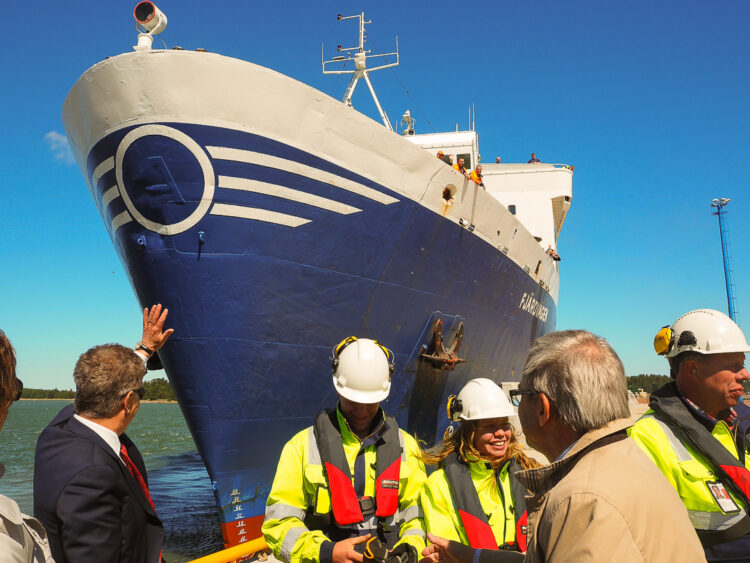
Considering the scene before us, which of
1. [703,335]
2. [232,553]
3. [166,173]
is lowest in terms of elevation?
[232,553]

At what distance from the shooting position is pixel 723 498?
2273 mm

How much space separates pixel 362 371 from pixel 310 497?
0.78 m

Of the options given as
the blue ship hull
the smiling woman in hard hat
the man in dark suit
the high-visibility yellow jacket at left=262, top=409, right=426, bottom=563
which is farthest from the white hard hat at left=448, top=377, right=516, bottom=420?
the blue ship hull

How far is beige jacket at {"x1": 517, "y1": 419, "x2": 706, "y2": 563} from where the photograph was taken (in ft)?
3.89

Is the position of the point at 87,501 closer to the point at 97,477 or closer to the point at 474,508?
the point at 97,477

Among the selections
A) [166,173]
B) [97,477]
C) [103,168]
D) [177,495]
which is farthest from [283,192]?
[177,495]

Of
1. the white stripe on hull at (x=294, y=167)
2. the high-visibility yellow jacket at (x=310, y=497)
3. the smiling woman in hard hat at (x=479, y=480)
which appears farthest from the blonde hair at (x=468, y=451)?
A: the white stripe on hull at (x=294, y=167)

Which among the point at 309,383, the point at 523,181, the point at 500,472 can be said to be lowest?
the point at 500,472

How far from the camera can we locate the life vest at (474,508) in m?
2.49

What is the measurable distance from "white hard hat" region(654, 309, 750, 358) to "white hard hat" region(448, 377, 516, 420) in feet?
2.95

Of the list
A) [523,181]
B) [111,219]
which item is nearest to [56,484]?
[111,219]

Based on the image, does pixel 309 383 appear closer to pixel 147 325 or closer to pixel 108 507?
pixel 147 325

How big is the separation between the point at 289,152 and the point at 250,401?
288 centimetres

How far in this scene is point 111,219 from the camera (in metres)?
6.24
